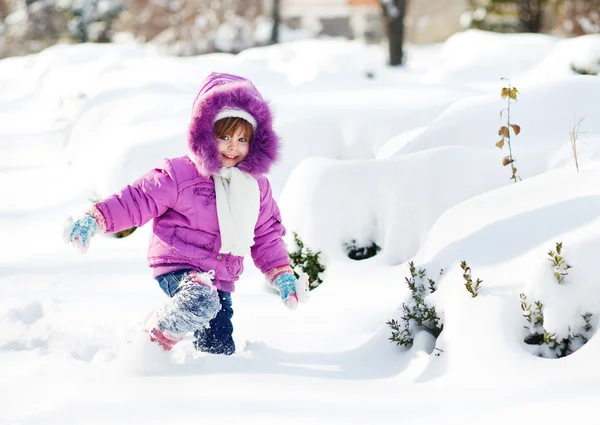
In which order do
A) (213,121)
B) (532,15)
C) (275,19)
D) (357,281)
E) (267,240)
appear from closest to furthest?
(213,121)
(267,240)
(357,281)
(532,15)
(275,19)

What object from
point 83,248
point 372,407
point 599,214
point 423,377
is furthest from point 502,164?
point 83,248

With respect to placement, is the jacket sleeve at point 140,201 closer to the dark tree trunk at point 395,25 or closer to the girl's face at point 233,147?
the girl's face at point 233,147

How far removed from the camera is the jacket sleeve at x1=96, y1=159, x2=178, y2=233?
2.95 m

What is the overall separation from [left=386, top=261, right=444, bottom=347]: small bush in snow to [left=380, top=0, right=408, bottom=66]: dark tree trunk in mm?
14134

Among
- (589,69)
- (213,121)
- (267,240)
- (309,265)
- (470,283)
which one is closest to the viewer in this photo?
(470,283)

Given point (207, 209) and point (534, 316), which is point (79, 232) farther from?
point (534, 316)

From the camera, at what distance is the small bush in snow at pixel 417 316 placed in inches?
117

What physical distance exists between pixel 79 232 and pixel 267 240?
851mm

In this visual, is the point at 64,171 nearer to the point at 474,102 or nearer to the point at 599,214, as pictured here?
the point at 474,102

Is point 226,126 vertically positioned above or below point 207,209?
above

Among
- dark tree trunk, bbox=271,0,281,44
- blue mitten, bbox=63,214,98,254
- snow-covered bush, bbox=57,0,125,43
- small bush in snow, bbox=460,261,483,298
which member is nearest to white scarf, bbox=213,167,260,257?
blue mitten, bbox=63,214,98,254

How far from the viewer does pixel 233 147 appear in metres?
3.10

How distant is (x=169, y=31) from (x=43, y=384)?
2282 cm

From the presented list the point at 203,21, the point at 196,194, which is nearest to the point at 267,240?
the point at 196,194
